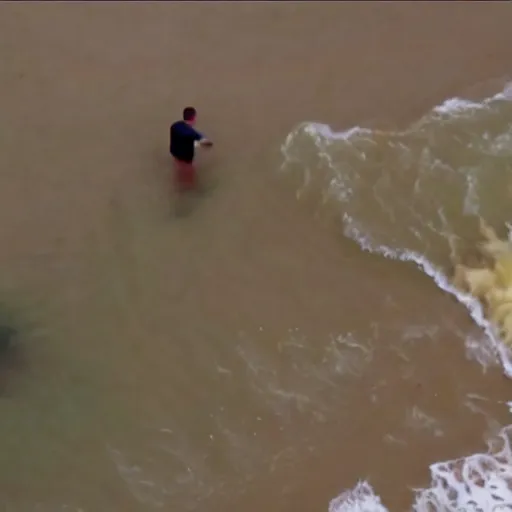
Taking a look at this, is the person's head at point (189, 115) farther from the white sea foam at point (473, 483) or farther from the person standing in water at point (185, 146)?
the white sea foam at point (473, 483)

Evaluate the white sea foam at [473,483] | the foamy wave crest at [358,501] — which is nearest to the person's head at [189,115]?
the white sea foam at [473,483]

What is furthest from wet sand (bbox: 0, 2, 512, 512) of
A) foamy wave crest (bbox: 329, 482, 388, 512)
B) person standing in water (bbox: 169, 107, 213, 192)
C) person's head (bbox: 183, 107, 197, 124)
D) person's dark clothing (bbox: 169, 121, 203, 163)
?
person's head (bbox: 183, 107, 197, 124)

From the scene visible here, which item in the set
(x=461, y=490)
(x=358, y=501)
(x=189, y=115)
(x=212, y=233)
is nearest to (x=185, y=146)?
(x=189, y=115)

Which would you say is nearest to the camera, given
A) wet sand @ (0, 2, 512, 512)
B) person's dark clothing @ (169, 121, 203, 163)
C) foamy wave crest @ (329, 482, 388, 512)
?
foamy wave crest @ (329, 482, 388, 512)

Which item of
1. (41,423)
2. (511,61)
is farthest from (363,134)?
(41,423)

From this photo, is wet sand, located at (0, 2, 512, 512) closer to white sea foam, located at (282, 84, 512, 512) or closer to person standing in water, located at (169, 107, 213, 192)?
white sea foam, located at (282, 84, 512, 512)

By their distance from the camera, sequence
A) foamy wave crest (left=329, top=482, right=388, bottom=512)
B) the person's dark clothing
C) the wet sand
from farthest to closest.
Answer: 1. the person's dark clothing
2. the wet sand
3. foamy wave crest (left=329, top=482, right=388, bottom=512)
